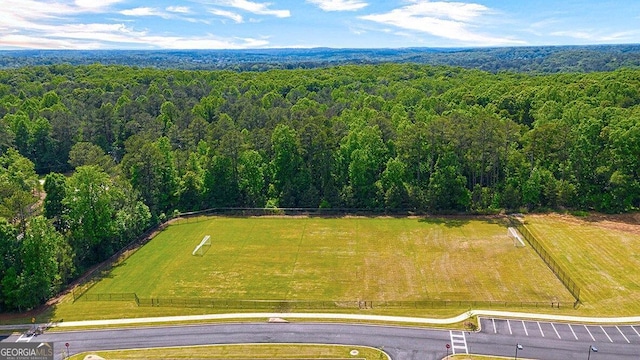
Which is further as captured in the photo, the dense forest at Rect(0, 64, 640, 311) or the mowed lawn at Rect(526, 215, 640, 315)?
the dense forest at Rect(0, 64, 640, 311)

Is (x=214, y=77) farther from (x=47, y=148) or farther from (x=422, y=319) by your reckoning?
(x=422, y=319)

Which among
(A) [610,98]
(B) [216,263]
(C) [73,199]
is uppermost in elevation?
(A) [610,98]

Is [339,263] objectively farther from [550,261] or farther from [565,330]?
[565,330]

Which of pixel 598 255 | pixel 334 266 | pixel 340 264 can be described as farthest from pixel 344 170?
pixel 598 255

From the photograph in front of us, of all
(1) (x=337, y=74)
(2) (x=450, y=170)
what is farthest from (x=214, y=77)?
(2) (x=450, y=170)

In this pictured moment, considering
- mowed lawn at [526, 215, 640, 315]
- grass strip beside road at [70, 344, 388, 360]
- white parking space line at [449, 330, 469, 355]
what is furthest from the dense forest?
white parking space line at [449, 330, 469, 355]

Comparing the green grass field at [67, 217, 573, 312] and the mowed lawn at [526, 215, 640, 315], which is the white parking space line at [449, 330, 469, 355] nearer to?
the green grass field at [67, 217, 573, 312]
